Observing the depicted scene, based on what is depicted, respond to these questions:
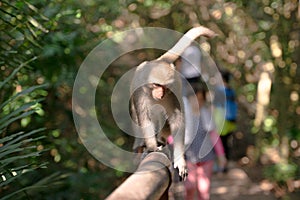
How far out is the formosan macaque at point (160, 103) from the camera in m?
1.64

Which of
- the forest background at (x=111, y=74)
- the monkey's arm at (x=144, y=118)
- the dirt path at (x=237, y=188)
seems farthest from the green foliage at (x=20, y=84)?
the dirt path at (x=237, y=188)

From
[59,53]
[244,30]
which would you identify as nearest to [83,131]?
[59,53]

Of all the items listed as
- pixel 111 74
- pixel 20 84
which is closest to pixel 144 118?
pixel 20 84

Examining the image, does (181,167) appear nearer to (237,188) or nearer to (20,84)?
(20,84)

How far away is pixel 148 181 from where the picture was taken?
162cm

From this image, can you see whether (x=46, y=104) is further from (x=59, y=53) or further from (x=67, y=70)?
(x=59, y=53)

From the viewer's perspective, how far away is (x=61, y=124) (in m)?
5.00

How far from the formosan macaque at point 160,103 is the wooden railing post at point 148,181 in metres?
0.04

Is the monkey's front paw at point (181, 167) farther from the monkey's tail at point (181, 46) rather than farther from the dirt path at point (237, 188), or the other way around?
the dirt path at point (237, 188)

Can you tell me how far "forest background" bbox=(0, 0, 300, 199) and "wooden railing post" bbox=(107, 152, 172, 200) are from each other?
68cm

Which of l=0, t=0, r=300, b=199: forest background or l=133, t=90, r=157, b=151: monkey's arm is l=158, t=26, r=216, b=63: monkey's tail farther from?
l=0, t=0, r=300, b=199: forest background

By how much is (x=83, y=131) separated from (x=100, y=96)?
66cm

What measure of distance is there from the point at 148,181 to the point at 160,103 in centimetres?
21

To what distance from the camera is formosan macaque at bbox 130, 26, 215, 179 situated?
164 cm
